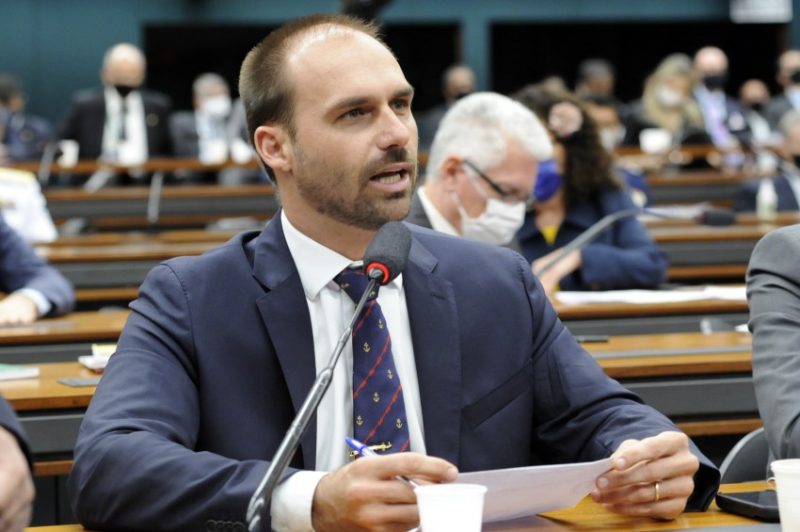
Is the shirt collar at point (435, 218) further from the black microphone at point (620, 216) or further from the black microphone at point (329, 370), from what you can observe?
the black microphone at point (329, 370)

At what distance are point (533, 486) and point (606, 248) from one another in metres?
3.05

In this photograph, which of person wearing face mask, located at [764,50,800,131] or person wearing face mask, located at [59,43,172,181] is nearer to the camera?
person wearing face mask, located at [59,43,172,181]

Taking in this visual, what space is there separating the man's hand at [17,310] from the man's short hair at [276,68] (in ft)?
5.66

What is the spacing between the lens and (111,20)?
41.8ft

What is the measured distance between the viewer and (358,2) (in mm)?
6754

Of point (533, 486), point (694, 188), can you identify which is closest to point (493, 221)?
point (533, 486)

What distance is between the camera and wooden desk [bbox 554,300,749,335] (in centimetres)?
368

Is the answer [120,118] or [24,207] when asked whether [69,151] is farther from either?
[24,207]

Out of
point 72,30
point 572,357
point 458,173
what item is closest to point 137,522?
point 572,357

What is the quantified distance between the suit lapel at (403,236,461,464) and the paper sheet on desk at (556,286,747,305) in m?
1.79

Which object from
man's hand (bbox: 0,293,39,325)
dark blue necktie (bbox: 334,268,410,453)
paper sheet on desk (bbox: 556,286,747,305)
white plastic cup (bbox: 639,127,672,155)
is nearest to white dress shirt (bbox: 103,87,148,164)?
white plastic cup (bbox: 639,127,672,155)

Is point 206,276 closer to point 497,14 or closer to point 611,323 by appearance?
point 611,323

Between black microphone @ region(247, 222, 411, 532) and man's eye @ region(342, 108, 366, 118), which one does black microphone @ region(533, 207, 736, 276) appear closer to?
man's eye @ region(342, 108, 366, 118)

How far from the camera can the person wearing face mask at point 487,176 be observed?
3.66 meters
